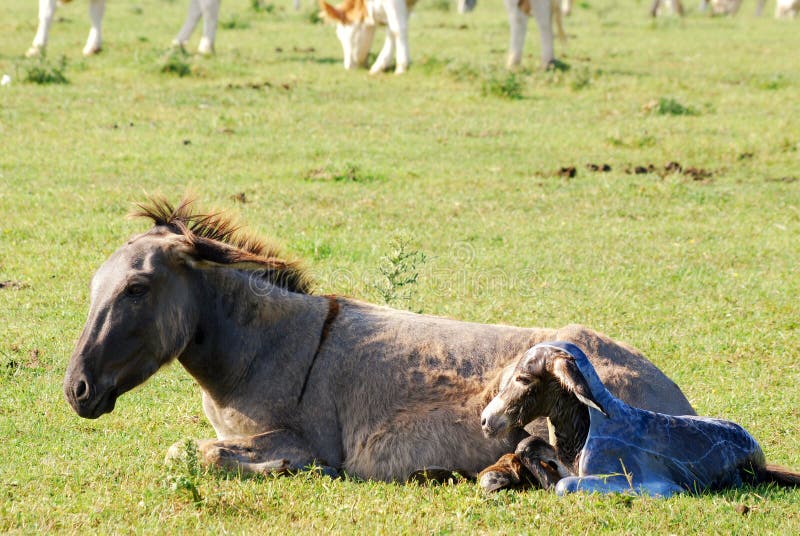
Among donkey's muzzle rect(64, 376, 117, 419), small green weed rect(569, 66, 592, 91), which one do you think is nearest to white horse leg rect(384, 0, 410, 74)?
small green weed rect(569, 66, 592, 91)

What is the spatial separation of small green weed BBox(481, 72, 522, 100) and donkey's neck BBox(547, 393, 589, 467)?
39.3 feet

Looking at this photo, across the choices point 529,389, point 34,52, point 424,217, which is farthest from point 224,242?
point 34,52

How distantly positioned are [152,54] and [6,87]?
120 inches

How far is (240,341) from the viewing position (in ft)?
18.5

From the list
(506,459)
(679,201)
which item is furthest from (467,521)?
(679,201)

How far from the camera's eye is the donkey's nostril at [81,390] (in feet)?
16.4

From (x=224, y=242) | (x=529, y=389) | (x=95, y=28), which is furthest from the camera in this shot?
(x=95, y=28)

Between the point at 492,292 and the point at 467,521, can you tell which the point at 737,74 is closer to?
the point at 492,292

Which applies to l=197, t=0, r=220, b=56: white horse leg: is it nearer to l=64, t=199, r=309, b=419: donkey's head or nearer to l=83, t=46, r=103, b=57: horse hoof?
l=83, t=46, r=103, b=57: horse hoof

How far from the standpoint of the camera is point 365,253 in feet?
31.9

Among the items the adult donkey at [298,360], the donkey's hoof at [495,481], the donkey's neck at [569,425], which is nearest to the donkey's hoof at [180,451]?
the adult donkey at [298,360]

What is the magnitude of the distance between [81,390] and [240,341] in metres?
0.91

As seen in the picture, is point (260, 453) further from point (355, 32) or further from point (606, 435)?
point (355, 32)

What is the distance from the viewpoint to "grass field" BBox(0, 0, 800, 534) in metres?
5.13
